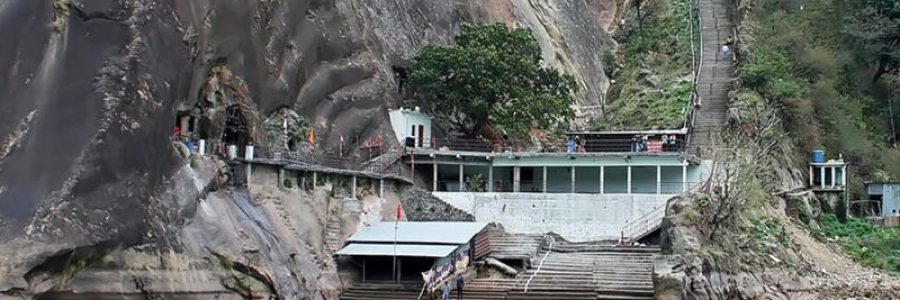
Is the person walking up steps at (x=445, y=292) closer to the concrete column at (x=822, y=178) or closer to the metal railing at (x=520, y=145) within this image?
the metal railing at (x=520, y=145)

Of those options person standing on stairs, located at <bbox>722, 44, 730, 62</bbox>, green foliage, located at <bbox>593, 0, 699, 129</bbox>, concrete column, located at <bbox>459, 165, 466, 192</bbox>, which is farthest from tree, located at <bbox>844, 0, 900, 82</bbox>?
concrete column, located at <bbox>459, 165, 466, 192</bbox>

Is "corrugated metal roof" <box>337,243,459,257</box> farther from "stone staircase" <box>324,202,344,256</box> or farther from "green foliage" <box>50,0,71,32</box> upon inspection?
"green foliage" <box>50,0,71,32</box>

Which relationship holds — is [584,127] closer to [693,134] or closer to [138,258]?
[693,134]

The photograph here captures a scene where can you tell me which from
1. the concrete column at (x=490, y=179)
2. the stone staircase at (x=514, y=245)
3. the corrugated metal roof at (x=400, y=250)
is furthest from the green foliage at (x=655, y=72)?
the corrugated metal roof at (x=400, y=250)

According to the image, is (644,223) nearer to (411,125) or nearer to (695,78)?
(411,125)

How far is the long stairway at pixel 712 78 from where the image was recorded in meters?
48.5

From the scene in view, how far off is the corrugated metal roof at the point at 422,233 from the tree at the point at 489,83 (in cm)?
919

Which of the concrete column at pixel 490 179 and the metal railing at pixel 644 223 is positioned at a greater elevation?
the concrete column at pixel 490 179

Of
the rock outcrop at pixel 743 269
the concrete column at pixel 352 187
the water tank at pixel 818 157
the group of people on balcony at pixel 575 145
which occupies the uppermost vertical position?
the group of people on balcony at pixel 575 145

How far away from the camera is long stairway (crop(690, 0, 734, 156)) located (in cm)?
4850

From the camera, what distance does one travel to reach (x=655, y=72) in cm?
6253

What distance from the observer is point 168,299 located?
25.0m

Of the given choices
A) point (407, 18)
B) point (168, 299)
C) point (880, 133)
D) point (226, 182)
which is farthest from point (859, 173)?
point (168, 299)

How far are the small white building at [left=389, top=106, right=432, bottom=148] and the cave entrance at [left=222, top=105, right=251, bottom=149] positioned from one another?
10827 millimetres
